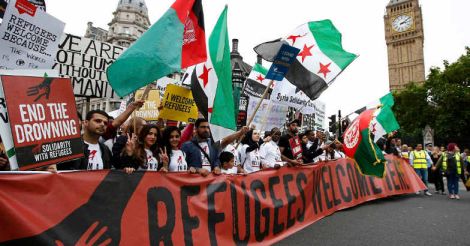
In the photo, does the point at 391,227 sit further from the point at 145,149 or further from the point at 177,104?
the point at 145,149

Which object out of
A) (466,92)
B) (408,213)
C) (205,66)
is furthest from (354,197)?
(466,92)

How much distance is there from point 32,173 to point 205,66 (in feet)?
7.89

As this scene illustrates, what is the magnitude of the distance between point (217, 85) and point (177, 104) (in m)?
1.30

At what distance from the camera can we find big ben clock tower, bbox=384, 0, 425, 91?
78.5 metres

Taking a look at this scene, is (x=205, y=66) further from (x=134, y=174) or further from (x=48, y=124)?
(x=48, y=124)

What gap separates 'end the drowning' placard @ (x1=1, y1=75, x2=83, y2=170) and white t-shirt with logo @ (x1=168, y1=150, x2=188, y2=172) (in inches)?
51.8

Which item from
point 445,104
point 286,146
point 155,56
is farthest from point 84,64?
point 445,104

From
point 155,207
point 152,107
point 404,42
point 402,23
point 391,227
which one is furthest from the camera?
point 404,42

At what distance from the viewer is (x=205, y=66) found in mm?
4367

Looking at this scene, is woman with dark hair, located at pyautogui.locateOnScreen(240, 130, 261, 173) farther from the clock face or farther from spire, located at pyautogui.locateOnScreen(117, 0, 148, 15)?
the clock face

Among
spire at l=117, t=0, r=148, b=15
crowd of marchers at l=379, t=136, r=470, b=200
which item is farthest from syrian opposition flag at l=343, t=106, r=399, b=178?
spire at l=117, t=0, r=148, b=15

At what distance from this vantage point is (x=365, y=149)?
20.2ft

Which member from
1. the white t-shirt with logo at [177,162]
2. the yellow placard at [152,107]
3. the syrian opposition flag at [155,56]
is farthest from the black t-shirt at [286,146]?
the syrian opposition flag at [155,56]

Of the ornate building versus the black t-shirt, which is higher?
the ornate building
